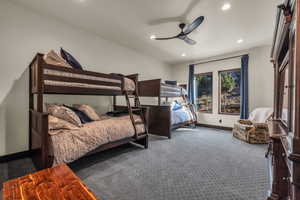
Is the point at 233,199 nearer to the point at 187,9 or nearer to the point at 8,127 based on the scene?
the point at 187,9

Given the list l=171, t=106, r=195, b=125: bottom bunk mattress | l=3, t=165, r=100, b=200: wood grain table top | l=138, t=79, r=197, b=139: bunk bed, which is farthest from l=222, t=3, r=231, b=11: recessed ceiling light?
l=3, t=165, r=100, b=200: wood grain table top

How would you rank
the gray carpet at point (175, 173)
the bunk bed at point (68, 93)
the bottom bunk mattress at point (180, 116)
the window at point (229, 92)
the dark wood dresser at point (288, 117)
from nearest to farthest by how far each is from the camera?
the dark wood dresser at point (288, 117) < the gray carpet at point (175, 173) < the bunk bed at point (68, 93) < the bottom bunk mattress at point (180, 116) < the window at point (229, 92)

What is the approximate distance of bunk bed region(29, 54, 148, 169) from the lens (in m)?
1.69

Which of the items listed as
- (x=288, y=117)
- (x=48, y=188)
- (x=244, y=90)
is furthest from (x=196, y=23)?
(x=244, y=90)

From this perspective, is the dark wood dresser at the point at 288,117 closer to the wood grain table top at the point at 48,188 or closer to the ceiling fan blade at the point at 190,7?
the wood grain table top at the point at 48,188

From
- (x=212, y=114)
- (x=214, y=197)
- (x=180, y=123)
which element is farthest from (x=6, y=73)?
(x=212, y=114)

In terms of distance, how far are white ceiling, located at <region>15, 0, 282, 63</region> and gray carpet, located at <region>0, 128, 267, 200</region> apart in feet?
8.88

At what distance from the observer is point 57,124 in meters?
1.82

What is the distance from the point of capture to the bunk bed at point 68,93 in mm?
1688

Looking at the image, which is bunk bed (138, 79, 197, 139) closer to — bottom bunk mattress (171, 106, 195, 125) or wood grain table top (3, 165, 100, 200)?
bottom bunk mattress (171, 106, 195, 125)

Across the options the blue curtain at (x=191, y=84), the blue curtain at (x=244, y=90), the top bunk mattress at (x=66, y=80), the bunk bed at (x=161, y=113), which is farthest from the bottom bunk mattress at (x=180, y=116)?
the top bunk mattress at (x=66, y=80)

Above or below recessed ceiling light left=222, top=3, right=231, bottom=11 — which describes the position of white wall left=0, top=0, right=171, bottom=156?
below

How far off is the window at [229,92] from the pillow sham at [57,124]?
4941 millimetres

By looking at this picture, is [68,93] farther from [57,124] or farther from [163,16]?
[163,16]
